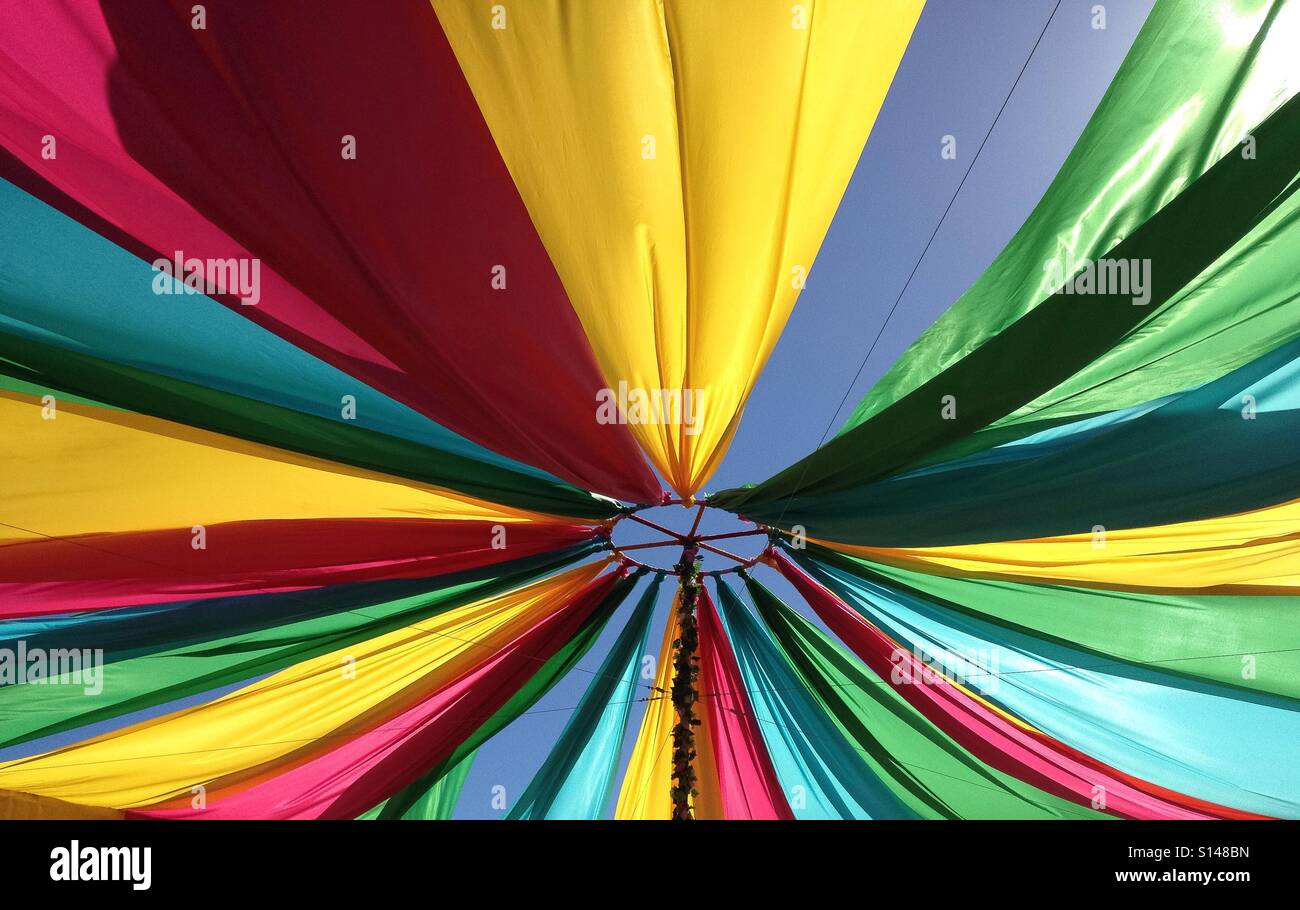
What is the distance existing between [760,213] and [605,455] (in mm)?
846

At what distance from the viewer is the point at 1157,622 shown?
10.2 ft

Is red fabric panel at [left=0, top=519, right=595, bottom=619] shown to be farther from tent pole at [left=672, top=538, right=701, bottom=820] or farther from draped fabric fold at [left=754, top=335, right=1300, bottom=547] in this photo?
draped fabric fold at [left=754, top=335, right=1300, bottom=547]

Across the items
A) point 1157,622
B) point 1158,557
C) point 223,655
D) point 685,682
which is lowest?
point 685,682

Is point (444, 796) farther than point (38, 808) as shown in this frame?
Yes

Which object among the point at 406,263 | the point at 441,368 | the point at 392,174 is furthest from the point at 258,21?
the point at 441,368

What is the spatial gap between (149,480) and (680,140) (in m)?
1.83

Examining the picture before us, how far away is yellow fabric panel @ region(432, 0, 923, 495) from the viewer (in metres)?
2.13

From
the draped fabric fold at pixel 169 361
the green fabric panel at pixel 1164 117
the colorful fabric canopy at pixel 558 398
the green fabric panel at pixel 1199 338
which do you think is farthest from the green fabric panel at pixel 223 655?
the green fabric panel at pixel 1164 117

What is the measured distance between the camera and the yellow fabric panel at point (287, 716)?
3410 millimetres

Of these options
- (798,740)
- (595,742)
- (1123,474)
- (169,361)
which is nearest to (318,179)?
(169,361)

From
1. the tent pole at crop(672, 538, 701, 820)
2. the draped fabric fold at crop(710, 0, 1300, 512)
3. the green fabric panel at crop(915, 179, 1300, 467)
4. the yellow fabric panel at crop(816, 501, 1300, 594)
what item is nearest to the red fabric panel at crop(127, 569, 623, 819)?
the tent pole at crop(672, 538, 701, 820)

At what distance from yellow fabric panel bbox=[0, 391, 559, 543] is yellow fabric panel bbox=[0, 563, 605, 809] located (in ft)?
2.66

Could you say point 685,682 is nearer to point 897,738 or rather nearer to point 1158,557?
point 897,738

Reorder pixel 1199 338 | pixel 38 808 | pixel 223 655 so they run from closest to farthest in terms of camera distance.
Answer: pixel 1199 338 → pixel 223 655 → pixel 38 808
